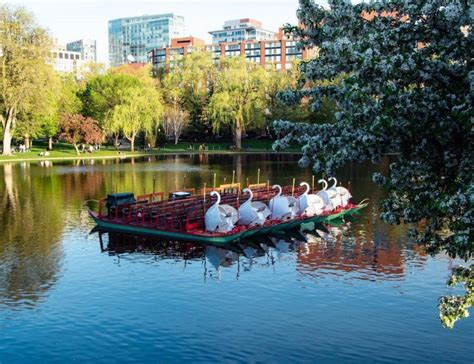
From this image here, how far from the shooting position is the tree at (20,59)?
83.6 meters

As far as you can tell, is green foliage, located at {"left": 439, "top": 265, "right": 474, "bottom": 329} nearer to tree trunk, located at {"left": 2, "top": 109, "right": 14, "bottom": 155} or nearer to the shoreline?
the shoreline

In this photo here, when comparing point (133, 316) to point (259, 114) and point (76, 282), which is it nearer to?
point (76, 282)

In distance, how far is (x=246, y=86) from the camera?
107 metres

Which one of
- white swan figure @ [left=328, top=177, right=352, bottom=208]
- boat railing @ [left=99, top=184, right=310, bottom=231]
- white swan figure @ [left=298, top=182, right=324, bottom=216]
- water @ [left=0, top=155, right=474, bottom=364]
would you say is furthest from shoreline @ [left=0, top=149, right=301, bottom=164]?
white swan figure @ [left=298, top=182, right=324, bottom=216]

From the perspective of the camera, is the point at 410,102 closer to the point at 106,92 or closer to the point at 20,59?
the point at 20,59

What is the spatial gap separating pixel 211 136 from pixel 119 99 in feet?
97.0

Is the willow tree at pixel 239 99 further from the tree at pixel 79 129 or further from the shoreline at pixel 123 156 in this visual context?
the tree at pixel 79 129

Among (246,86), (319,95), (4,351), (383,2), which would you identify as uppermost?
(246,86)

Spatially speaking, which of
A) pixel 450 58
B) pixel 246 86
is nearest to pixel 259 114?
pixel 246 86

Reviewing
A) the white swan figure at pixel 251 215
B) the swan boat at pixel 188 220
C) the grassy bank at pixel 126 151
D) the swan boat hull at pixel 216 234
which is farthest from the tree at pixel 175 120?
the white swan figure at pixel 251 215

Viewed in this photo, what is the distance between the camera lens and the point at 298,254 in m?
28.4

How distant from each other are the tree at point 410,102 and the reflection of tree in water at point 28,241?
15102 millimetres

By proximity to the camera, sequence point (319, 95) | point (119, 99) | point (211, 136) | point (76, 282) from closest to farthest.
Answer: point (319, 95) < point (76, 282) < point (119, 99) < point (211, 136)

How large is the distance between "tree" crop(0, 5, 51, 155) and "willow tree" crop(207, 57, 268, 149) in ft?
113
